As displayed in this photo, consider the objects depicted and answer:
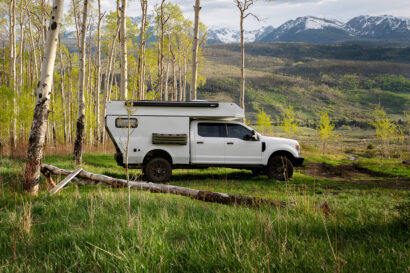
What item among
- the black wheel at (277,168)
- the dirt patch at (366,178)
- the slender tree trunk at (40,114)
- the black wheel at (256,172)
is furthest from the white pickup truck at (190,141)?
the slender tree trunk at (40,114)

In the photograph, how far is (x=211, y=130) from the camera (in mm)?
10500

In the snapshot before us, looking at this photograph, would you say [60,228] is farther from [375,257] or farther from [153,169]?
[153,169]

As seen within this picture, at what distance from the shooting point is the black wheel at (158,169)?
10000mm

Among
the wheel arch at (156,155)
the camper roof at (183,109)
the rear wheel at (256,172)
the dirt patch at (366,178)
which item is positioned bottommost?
the dirt patch at (366,178)

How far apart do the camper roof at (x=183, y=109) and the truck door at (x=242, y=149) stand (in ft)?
2.29

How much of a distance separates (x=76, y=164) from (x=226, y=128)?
6195 millimetres

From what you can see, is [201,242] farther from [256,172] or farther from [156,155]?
[256,172]

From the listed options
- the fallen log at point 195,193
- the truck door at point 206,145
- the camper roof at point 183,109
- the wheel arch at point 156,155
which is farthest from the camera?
the truck door at point 206,145

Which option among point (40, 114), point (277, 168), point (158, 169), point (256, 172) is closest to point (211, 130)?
point (158, 169)

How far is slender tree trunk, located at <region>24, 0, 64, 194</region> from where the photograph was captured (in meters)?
5.86

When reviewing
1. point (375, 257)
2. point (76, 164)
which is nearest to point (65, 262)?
point (375, 257)

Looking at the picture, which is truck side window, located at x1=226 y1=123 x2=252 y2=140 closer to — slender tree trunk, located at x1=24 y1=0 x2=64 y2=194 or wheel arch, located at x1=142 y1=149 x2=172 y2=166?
wheel arch, located at x1=142 y1=149 x2=172 y2=166

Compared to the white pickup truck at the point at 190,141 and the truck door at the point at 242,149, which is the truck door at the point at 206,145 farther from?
the truck door at the point at 242,149

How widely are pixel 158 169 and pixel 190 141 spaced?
1.56 m
